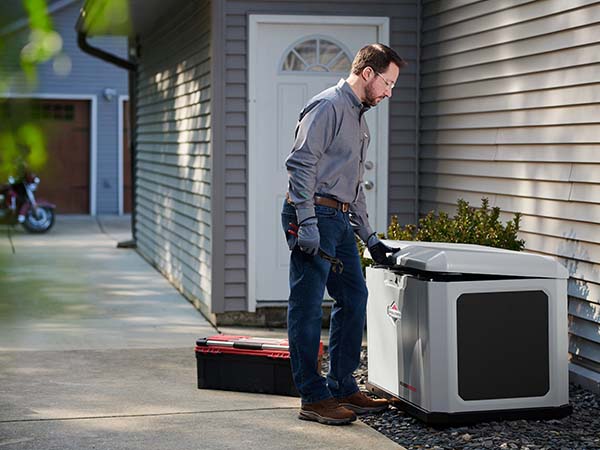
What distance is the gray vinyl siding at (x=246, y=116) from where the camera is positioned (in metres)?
7.56

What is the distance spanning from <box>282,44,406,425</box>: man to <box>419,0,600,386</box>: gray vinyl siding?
1.32 m

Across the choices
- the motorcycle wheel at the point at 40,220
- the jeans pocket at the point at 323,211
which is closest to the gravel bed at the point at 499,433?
the jeans pocket at the point at 323,211

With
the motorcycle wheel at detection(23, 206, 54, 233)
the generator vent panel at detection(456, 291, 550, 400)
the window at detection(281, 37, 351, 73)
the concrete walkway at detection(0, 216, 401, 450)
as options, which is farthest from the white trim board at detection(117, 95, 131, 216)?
the generator vent panel at detection(456, 291, 550, 400)

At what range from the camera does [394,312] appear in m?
4.79

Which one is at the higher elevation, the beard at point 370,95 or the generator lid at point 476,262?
the beard at point 370,95

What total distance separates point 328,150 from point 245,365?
1.48 m

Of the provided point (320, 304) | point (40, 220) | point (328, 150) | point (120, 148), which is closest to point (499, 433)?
point (320, 304)

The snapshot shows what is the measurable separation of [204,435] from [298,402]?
87cm

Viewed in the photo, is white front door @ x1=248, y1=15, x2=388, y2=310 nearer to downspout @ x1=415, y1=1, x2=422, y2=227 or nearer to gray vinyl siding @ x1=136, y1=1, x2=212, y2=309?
downspout @ x1=415, y1=1, x2=422, y2=227

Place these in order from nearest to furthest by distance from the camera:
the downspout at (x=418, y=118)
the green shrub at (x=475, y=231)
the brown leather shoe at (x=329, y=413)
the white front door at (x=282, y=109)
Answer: the brown leather shoe at (x=329, y=413), the green shrub at (x=475, y=231), the white front door at (x=282, y=109), the downspout at (x=418, y=118)

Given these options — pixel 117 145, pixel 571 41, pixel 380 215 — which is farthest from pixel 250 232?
pixel 117 145

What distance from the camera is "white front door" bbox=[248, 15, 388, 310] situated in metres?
7.68

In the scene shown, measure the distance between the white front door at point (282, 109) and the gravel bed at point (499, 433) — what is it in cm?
303

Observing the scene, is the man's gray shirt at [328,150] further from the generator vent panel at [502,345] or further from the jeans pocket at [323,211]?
the generator vent panel at [502,345]
